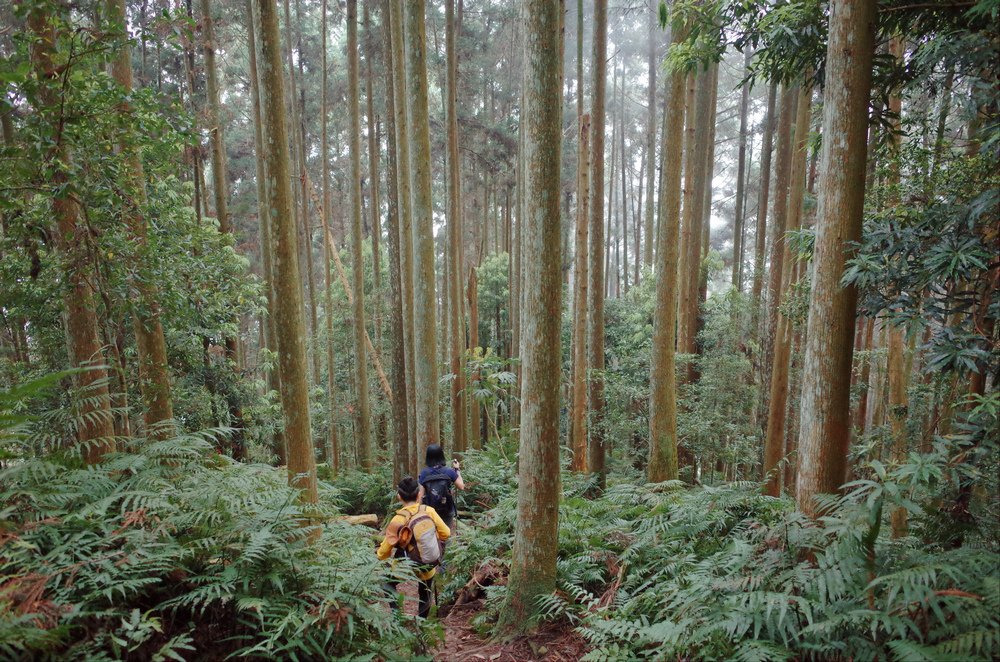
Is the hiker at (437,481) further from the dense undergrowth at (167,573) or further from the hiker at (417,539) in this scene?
the dense undergrowth at (167,573)

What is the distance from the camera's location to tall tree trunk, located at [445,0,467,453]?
36.8 feet

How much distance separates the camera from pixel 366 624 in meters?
3.55

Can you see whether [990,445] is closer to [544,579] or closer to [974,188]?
[974,188]

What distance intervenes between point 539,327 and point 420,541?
240 cm

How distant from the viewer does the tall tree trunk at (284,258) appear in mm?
4352

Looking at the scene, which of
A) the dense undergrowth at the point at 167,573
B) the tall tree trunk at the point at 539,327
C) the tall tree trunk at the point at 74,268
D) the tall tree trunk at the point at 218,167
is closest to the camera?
the dense undergrowth at the point at 167,573

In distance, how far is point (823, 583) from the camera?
2912 millimetres

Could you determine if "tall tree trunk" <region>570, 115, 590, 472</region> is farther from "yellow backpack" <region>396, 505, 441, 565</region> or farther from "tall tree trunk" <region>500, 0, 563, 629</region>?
"tall tree trunk" <region>500, 0, 563, 629</region>

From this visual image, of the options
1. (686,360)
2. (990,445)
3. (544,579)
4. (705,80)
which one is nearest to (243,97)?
(705,80)

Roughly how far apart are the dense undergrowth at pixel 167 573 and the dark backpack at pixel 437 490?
2361 mm

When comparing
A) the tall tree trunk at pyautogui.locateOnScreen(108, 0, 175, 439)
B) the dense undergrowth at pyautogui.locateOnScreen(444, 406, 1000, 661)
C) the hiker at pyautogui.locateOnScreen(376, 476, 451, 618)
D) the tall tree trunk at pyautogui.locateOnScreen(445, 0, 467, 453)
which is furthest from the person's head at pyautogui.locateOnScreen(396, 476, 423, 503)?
the tall tree trunk at pyautogui.locateOnScreen(445, 0, 467, 453)

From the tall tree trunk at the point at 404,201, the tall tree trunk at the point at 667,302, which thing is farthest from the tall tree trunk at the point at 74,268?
the tall tree trunk at the point at 667,302

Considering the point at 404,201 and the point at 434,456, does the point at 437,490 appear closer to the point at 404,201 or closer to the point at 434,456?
the point at 434,456

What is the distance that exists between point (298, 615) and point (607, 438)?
7.44 m
